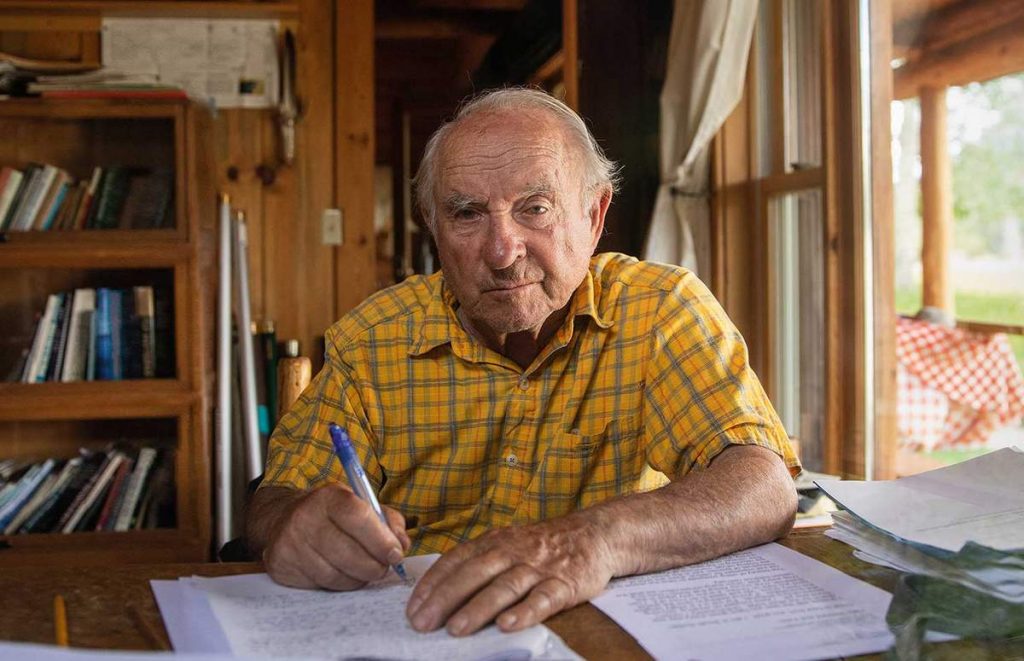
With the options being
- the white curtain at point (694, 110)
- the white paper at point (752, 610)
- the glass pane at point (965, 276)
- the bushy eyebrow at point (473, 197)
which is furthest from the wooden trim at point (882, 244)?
the white paper at point (752, 610)

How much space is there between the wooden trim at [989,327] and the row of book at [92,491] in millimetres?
2038

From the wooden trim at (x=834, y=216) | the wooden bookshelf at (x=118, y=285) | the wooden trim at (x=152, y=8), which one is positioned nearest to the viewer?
the wooden trim at (x=834, y=216)

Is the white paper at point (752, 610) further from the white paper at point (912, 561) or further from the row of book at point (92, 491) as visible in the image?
the row of book at point (92, 491)

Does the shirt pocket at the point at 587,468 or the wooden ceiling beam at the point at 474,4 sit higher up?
the wooden ceiling beam at the point at 474,4

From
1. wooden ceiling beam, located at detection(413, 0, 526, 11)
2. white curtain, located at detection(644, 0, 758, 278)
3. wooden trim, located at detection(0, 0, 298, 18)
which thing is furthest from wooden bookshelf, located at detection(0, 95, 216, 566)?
wooden ceiling beam, located at detection(413, 0, 526, 11)

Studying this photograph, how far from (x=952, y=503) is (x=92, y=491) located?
2320mm

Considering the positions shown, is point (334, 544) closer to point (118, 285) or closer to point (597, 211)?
point (597, 211)

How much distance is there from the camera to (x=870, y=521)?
3.26 ft

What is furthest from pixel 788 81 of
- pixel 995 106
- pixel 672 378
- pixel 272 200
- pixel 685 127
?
pixel 272 200

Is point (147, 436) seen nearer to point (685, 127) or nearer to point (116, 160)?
point (116, 160)

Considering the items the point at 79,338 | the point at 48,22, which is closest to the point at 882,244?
the point at 79,338

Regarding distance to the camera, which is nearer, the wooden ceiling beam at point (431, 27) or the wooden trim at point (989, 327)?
the wooden trim at point (989, 327)

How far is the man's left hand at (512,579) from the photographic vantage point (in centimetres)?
78

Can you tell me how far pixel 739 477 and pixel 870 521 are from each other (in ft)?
0.52
